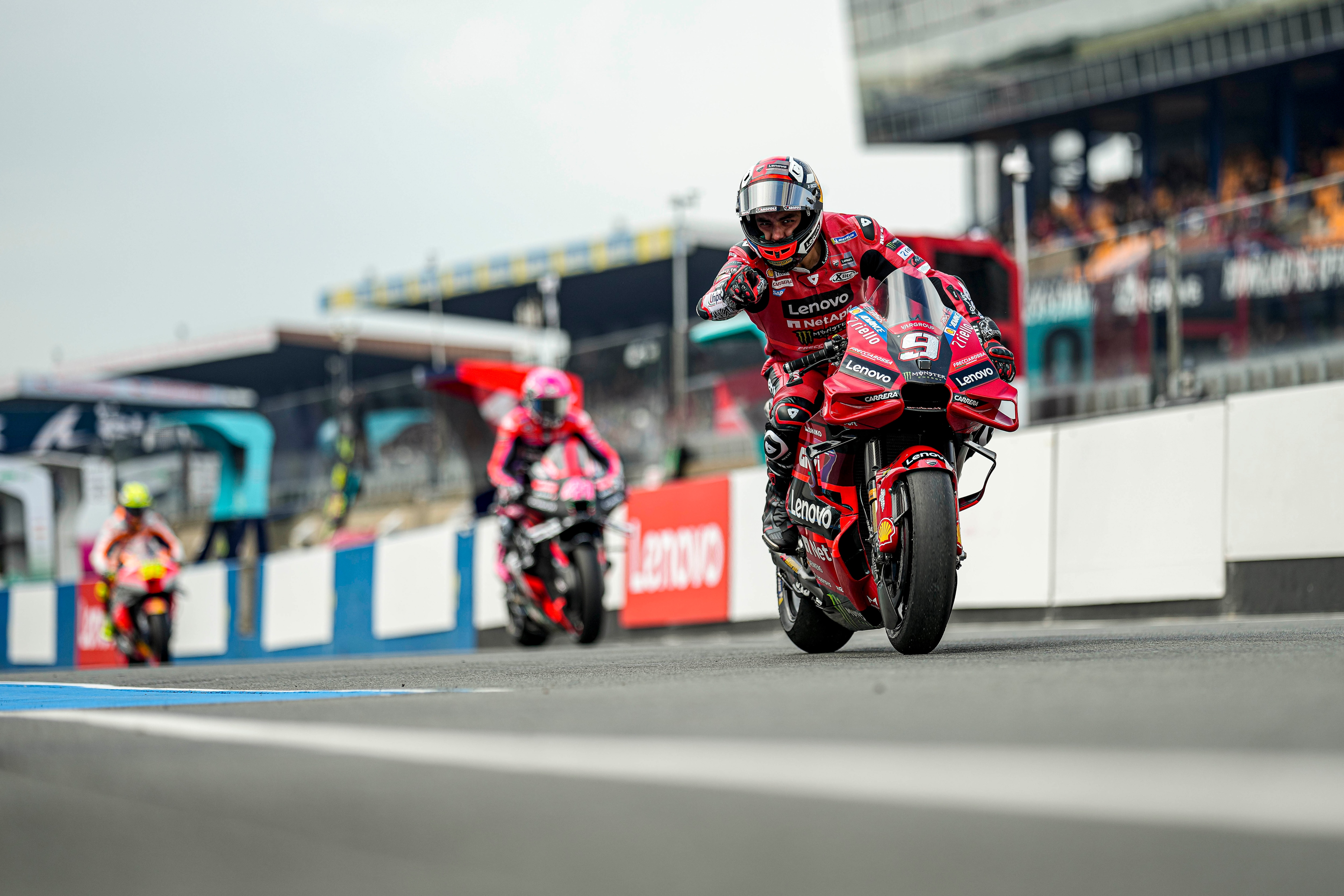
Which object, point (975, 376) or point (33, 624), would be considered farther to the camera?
point (33, 624)

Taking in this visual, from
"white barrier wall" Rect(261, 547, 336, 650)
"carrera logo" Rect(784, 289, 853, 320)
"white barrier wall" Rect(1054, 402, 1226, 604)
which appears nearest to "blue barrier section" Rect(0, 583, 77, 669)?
"white barrier wall" Rect(261, 547, 336, 650)

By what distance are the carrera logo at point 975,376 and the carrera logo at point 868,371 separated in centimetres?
22

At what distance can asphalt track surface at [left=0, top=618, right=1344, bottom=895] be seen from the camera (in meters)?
1.93

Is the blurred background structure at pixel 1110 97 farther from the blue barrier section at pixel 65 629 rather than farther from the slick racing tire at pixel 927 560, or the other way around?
the blue barrier section at pixel 65 629

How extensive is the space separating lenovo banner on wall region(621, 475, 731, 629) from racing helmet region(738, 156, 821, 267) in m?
6.90

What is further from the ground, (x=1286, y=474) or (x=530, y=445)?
(x=530, y=445)

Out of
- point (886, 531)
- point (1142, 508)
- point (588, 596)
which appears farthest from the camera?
point (588, 596)

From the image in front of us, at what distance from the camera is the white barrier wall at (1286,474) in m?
9.40

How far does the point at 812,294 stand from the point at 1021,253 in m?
12.3

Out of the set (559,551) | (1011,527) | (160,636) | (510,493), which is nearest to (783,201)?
(1011,527)

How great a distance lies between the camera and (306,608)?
19.4m

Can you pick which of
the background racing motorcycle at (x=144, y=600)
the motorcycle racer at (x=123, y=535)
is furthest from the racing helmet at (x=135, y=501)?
the background racing motorcycle at (x=144, y=600)

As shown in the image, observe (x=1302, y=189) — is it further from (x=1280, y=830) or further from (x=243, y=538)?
(x=243, y=538)

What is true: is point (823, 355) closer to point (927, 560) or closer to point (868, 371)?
point (868, 371)
